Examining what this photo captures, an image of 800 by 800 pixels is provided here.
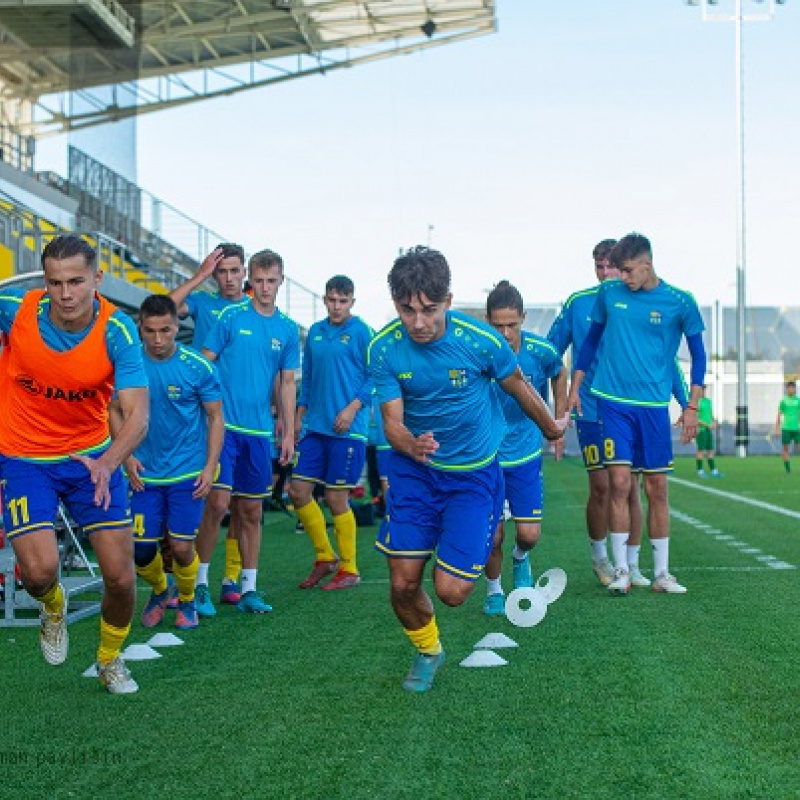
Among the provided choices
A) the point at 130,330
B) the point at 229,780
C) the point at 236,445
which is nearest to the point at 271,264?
the point at 236,445

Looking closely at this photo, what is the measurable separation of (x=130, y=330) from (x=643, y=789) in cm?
294

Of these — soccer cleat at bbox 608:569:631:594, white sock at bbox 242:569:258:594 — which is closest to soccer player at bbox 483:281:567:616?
soccer cleat at bbox 608:569:631:594

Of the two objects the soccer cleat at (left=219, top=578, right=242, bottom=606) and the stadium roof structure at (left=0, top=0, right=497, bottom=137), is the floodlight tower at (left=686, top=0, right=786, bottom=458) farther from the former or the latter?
the soccer cleat at (left=219, top=578, right=242, bottom=606)

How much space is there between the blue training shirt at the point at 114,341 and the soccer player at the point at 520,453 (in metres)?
2.84

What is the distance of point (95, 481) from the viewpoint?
18.3ft

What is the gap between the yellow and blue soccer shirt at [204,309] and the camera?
925 cm

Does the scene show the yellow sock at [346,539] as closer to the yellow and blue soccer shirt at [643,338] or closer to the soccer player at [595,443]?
the soccer player at [595,443]

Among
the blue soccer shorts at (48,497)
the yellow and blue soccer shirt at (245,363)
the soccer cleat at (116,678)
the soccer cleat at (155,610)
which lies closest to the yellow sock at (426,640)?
the soccer cleat at (116,678)

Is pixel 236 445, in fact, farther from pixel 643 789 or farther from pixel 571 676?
pixel 643 789

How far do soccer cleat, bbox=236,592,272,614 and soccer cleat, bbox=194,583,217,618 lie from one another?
0.62ft

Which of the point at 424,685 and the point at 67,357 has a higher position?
the point at 67,357

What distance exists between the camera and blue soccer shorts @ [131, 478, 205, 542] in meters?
8.03

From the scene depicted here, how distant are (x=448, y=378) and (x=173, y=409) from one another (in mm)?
2626

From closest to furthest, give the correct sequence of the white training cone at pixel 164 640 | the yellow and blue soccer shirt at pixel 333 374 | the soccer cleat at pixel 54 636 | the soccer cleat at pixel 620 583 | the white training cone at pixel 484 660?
the soccer cleat at pixel 54 636
the white training cone at pixel 484 660
the white training cone at pixel 164 640
the soccer cleat at pixel 620 583
the yellow and blue soccer shirt at pixel 333 374
